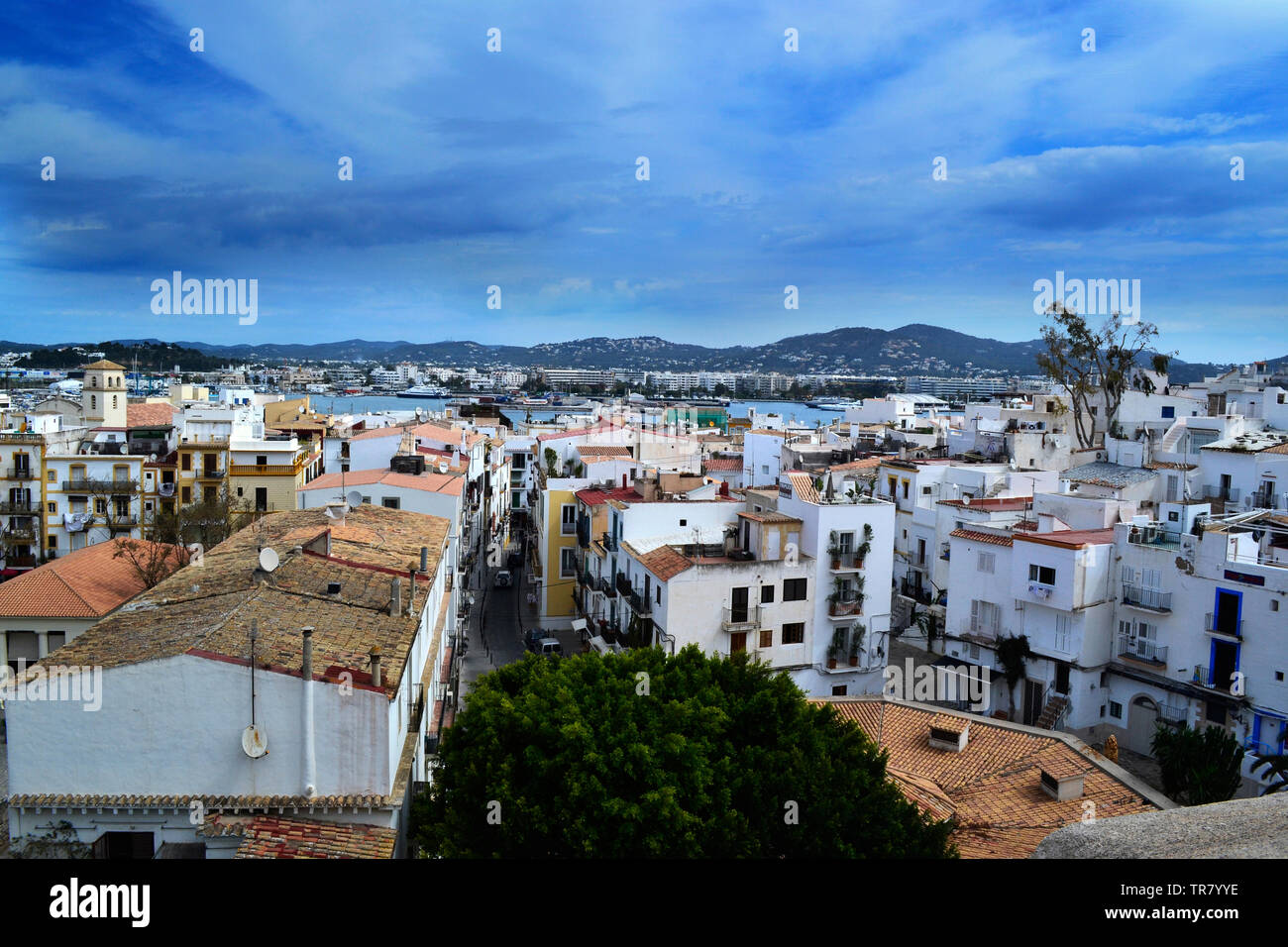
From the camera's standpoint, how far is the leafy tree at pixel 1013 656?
2795 centimetres

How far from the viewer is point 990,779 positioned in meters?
19.6

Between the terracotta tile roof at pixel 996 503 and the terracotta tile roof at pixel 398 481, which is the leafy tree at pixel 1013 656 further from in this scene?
the terracotta tile roof at pixel 398 481

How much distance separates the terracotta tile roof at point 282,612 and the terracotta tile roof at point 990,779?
891 cm

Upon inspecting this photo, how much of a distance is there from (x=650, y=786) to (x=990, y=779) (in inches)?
376

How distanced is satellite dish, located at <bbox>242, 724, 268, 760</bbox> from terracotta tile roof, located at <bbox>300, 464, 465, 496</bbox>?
2031 centimetres

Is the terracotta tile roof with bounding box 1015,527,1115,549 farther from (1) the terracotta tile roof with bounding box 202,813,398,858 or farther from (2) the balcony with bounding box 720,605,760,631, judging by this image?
(1) the terracotta tile roof with bounding box 202,813,398,858

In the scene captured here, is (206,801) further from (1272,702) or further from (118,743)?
(1272,702)

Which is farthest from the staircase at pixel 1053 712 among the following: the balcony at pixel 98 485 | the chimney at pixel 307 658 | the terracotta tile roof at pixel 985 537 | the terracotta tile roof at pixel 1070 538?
the balcony at pixel 98 485

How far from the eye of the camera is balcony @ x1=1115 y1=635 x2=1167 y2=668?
2606 cm

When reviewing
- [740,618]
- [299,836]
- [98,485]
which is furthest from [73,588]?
[98,485]

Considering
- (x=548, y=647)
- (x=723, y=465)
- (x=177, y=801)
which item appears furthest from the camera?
(x=723, y=465)

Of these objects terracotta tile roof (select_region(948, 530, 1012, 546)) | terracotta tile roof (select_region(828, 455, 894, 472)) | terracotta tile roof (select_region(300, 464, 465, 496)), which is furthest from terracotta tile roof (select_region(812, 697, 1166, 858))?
terracotta tile roof (select_region(828, 455, 894, 472))
